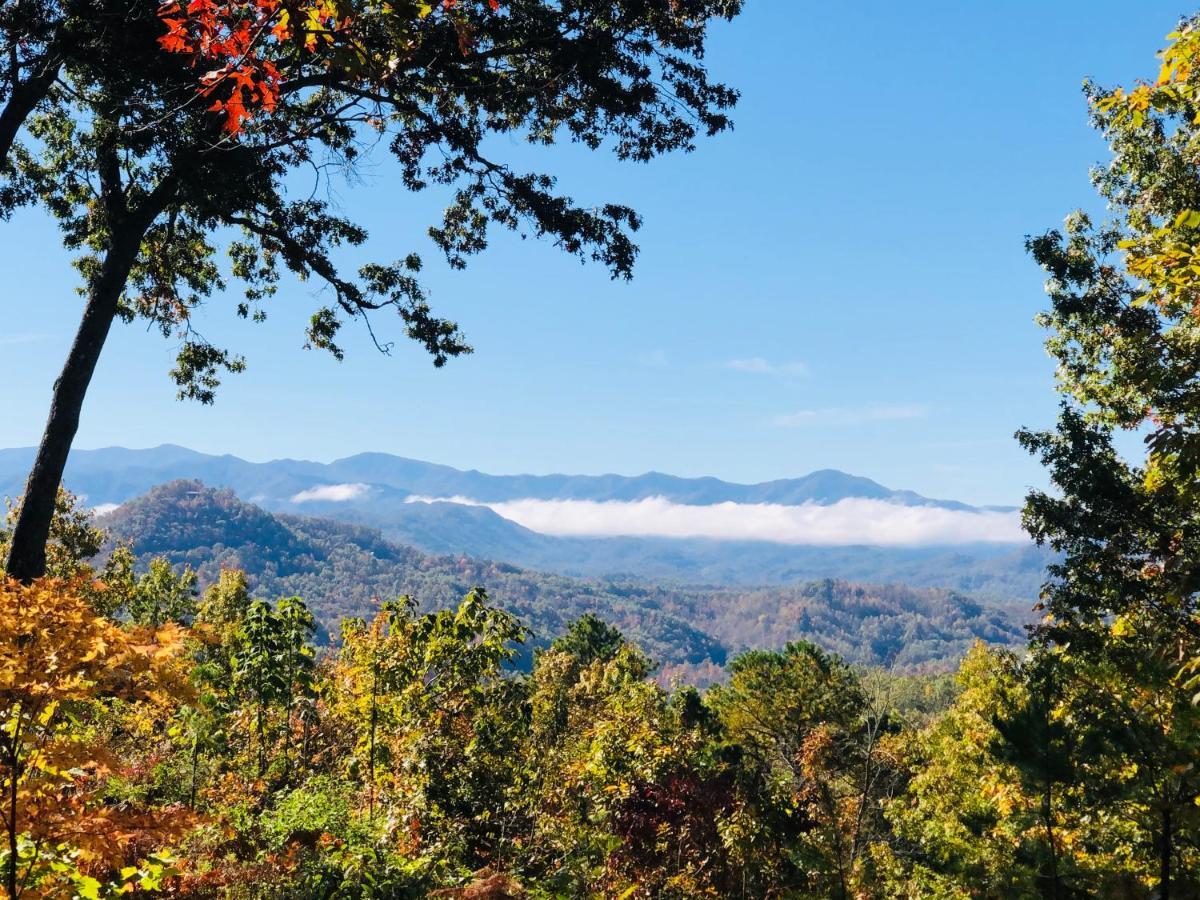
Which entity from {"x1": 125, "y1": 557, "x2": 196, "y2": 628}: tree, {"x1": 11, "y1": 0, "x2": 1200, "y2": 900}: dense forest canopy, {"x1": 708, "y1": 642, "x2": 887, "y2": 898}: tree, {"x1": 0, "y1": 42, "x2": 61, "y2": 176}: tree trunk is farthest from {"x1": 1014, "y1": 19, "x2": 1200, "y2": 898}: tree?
{"x1": 125, "y1": 557, "x2": 196, "y2": 628}: tree

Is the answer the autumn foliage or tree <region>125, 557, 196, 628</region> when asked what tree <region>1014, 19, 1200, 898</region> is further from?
tree <region>125, 557, 196, 628</region>

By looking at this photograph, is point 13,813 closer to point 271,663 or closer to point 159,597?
point 271,663

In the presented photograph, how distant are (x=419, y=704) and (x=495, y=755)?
1.45 m

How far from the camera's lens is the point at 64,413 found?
846 centimetres

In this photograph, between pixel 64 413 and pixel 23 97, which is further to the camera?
pixel 64 413

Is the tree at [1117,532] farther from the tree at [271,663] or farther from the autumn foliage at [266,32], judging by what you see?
the tree at [271,663]

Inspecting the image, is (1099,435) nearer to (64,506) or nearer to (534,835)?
(534,835)

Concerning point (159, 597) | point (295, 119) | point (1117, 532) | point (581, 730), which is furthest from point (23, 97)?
point (159, 597)

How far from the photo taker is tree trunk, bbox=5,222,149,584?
312 inches

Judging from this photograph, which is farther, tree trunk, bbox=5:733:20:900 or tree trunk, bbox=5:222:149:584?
tree trunk, bbox=5:222:149:584

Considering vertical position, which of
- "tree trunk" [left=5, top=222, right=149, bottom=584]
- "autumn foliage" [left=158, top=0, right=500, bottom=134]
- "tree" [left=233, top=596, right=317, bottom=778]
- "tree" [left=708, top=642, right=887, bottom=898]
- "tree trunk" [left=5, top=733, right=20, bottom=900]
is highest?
"autumn foliage" [left=158, top=0, right=500, bottom=134]

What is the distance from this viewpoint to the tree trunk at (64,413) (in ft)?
26.0

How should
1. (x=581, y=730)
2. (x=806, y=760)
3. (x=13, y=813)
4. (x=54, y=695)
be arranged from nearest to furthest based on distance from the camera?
(x=13, y=813)
(x=54, y=695)
(x=581, y=730)
(x=806, y=760)

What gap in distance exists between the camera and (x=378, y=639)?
996 cm
